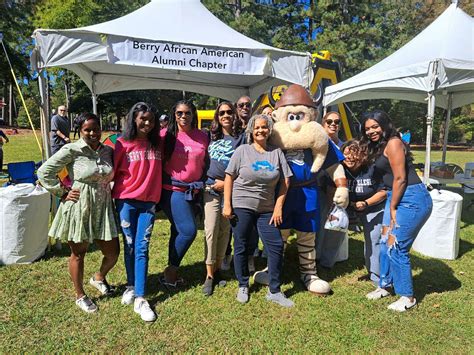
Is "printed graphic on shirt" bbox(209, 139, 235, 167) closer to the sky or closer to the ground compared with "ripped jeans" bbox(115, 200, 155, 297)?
closer to the sky

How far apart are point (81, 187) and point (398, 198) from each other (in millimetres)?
2565

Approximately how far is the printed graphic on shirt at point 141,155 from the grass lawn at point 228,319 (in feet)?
4.16

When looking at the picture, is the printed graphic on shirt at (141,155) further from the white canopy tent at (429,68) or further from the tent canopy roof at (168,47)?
the white canopy tent at (429,68)

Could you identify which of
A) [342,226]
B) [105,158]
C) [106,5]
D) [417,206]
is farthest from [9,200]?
[106,5]

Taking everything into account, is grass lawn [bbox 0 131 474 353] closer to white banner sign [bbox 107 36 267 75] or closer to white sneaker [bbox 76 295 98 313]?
white sneaker [bbox 76 295 98 313]

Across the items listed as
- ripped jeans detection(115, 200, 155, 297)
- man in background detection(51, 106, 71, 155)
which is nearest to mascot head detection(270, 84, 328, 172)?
ripped jeans detection(115, 200, 155, 297)

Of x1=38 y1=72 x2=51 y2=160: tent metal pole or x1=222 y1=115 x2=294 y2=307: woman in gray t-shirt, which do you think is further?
x1=38 y1=72 x2=51 y2=160: tent metal pole

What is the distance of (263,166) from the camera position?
2850 millimetres

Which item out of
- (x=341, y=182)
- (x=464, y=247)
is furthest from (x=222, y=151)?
(x=464, y=247)

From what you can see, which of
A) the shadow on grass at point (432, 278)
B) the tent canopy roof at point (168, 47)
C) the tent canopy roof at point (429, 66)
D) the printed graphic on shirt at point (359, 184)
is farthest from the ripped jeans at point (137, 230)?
the tent canopy roof at point (429, 66)

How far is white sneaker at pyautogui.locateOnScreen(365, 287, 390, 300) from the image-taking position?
330cm

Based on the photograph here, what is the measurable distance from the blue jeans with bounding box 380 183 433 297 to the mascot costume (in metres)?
0.49

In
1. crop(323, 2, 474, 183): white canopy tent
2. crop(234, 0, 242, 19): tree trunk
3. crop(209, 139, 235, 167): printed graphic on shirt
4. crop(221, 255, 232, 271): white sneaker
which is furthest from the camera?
crop(234, 0, 242, 19): tree trunk

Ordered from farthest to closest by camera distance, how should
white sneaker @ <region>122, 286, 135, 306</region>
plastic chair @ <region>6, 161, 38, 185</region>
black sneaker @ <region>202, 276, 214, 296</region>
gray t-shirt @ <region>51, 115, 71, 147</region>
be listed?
gray t-shirt @ <region>51, 115, 71, 147</region>, plastic chair @ <region>6, 161, 38, 185</region>, black sneaker @ <region>202, 276, 214, 296</region>, white sneaker @ <region>122, 286, 135, 306</region>
